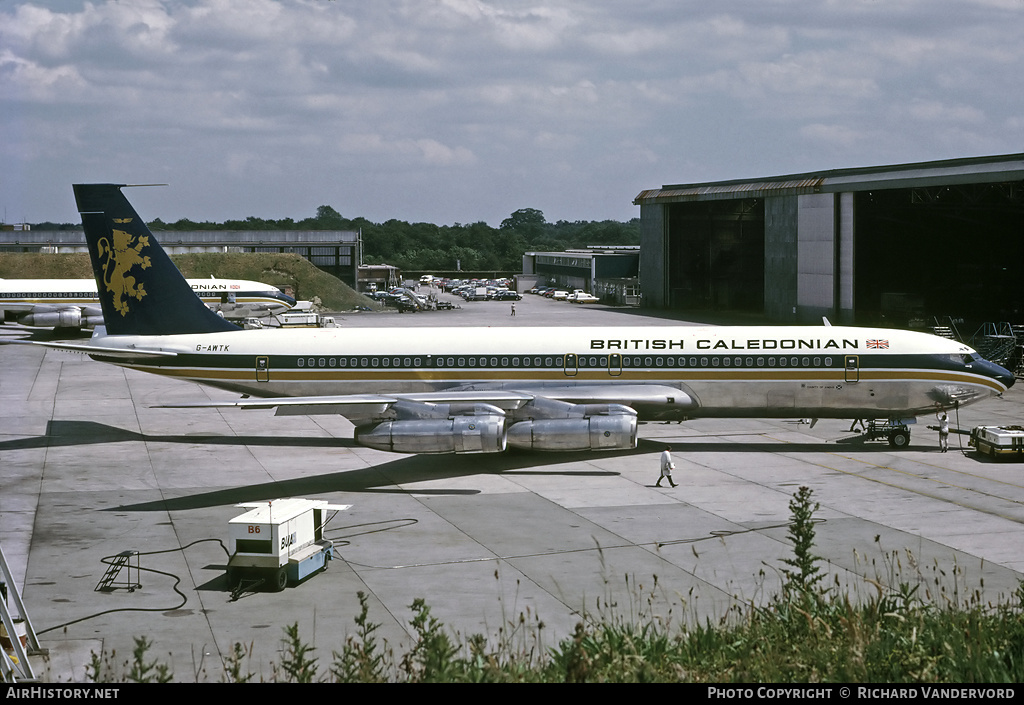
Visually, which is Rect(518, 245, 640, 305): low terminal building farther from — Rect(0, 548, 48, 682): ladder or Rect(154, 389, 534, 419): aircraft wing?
Rect(0, 548, 48, 682): ladder

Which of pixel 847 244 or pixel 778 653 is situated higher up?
pixel 847 244

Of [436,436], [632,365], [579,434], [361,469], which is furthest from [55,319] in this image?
[579,434]

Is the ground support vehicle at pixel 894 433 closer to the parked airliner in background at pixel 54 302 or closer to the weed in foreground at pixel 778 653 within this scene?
the weed in foreground at pixel 778 653

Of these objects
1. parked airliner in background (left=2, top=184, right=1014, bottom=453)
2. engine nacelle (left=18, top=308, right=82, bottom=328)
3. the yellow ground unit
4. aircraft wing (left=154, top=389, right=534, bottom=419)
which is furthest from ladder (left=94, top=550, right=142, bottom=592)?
engine nacelle (left=18, top=308, right=82, bottom=328)

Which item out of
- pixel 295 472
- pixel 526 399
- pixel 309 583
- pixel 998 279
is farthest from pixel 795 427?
pixel 998 279

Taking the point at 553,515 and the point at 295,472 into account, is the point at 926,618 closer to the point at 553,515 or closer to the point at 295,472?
the point at 553,515

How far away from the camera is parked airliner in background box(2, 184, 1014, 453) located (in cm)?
3722

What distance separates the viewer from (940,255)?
94750 millimetres

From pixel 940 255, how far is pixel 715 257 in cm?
2392

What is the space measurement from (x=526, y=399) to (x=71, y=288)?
64971 mm

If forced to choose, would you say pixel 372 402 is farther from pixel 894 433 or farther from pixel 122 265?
pixel 894 433

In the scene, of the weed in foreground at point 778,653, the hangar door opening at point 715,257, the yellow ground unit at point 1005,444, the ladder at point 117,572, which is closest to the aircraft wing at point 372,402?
the ladder at point 117,572

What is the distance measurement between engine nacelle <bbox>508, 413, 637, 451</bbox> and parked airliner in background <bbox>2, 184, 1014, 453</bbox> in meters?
1.08

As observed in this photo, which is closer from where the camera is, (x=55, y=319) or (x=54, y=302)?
(x=55, y=319)
